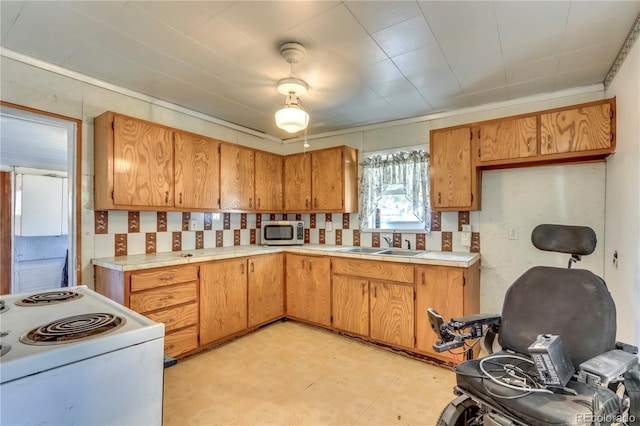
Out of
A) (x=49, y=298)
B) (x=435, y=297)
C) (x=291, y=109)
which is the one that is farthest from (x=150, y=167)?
(x=435, y=297)

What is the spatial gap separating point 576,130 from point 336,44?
78.1 inches

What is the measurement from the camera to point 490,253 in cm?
300

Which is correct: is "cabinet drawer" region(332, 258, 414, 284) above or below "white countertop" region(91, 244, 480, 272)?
below

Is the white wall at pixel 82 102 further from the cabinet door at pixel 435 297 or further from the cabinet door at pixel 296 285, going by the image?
the cabinet door at pixel 435 297

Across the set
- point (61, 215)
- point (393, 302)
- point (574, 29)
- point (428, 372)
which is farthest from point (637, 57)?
point (61, 215)

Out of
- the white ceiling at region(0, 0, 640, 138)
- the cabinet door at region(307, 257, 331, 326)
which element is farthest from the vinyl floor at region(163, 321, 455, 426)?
the white ceiling at region(0, 0, 640, 138)

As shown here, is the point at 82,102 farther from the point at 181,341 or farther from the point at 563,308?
the point at 563,308

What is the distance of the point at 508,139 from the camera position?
262 centimetres

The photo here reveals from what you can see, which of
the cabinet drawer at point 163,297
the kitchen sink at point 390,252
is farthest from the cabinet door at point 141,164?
the kitchen sink at point 390,252

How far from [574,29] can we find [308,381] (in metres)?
3.03

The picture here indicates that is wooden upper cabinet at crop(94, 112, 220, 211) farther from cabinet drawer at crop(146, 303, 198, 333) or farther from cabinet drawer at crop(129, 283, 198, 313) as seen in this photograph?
cabinet drawer at crop(146, 303, 198, 333)

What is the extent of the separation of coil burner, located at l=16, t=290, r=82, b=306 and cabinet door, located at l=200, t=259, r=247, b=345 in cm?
133

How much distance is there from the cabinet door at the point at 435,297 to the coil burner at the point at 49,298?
2.46 meters

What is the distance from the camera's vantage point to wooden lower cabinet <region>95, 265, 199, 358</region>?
234 centimetres
